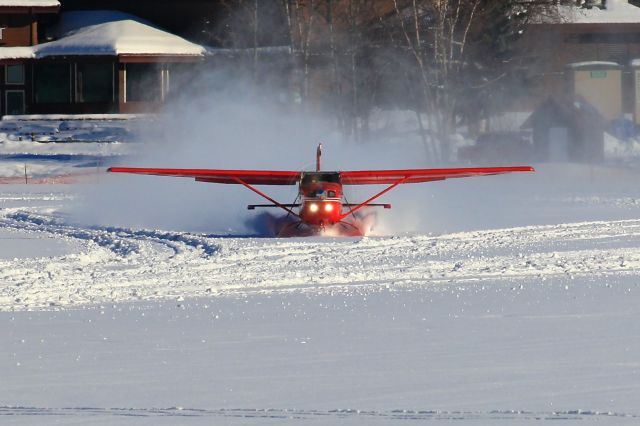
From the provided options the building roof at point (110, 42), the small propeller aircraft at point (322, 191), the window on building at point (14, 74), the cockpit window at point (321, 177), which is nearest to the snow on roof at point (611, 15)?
the building roof at point (110, 42)

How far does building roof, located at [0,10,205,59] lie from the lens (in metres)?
45.5

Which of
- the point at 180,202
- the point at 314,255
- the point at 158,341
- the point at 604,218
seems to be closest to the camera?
the point at 158,341

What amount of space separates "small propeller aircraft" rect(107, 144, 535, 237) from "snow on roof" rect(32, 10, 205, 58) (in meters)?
24.0

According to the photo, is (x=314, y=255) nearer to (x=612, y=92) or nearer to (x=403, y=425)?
(x=403, y=425)

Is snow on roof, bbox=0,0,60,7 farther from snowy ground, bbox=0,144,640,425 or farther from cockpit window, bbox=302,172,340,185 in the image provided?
cockpit window, bbox=302,172,340,185

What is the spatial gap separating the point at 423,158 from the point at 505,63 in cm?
691

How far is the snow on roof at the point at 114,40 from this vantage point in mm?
45500

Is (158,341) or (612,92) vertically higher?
(612,92)

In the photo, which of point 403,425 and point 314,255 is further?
point 314,255

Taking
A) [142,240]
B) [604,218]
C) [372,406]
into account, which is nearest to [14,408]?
[372,406]

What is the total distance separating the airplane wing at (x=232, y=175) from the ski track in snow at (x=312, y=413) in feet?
44.9

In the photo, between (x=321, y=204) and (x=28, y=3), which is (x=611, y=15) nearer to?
(x=28, y=3)

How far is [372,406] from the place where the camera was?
789 centimetres

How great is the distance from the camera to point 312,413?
7.71m
